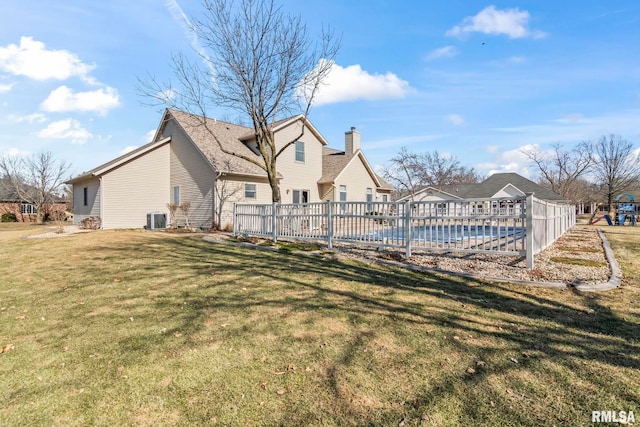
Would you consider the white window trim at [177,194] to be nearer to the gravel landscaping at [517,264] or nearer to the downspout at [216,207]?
the downspout at [216,207]

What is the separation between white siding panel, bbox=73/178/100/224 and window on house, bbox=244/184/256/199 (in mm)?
7748

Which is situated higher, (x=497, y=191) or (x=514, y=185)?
(x=514, y=185)

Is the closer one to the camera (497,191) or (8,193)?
(8,193)

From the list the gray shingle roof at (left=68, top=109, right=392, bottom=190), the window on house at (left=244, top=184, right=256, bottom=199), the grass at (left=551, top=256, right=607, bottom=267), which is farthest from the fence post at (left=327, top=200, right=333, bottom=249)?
the window on house at (left=244, top=184, right=256, bottom=199)

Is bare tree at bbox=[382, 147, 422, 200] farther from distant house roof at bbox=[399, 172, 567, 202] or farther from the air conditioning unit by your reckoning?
the air conditioning unit

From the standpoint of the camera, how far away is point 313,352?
3.08 m

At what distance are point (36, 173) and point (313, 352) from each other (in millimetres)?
41586

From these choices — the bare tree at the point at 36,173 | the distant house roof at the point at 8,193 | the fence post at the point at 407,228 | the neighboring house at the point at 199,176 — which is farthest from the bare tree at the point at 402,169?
Answer: the distant house roof at the point at 8,193

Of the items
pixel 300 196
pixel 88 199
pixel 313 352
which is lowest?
pixel 313 352

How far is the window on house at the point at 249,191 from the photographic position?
702 inches

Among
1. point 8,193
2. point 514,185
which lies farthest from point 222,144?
point 514,185

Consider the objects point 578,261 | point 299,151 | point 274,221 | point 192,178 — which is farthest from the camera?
point 299,151

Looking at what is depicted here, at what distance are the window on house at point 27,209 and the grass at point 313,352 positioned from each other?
39.1 m

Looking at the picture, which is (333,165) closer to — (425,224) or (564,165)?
(425,224)
